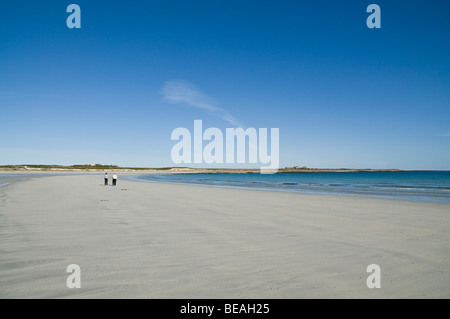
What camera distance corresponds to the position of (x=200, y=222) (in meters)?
9.98

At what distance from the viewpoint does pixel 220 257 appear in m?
5.91

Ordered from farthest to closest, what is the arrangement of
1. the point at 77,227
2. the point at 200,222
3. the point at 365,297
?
1. the point at 200,222
2. the point at 77,227
3. the point at 365,297

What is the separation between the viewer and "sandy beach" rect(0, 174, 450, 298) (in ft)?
14.3

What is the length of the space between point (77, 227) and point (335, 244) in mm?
7626

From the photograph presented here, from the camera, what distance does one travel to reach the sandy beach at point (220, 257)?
14.3 ft

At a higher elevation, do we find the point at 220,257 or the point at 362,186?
the point at 220,257

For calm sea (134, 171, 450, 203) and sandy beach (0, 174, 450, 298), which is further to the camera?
calm sea (134, 171, 450, 203)

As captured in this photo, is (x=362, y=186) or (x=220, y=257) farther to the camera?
(x=362, y=186)

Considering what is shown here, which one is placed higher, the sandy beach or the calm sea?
the sandy beach
